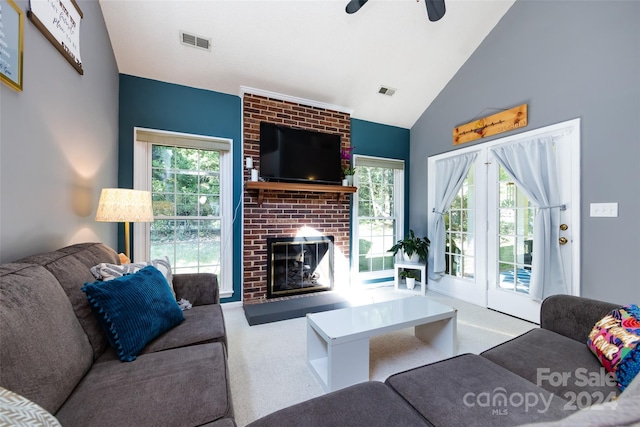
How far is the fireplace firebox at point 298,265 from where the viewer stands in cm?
324

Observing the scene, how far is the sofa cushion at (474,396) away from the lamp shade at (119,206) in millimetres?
2068

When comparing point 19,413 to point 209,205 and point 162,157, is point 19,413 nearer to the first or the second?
point 209,205

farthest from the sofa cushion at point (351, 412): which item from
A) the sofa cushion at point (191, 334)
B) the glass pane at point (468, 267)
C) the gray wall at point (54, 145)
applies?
the glass pane at point (468, 267)

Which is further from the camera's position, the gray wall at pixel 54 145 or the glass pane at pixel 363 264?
the glass pane at pixel 363 264

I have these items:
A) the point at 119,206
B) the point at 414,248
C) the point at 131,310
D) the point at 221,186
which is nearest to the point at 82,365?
the point at 131,310

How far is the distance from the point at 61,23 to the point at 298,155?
7.19 feet

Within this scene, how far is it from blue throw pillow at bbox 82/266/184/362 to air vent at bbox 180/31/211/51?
2.31 m

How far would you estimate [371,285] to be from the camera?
12.8 ft

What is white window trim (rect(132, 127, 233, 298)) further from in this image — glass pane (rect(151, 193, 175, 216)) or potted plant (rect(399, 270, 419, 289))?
potted plant (rect(399, 270, 419, 289))

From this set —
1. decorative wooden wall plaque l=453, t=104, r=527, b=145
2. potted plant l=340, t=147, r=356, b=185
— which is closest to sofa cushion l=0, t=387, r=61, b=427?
potted plant l=340, t=147, r=356, b=185

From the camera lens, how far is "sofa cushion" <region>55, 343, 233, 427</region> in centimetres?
83

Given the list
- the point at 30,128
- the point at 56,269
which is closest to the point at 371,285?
the point at 56,269

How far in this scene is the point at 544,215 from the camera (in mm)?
2578

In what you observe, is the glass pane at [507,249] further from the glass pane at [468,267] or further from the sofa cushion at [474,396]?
the sofa cushion at [474,396]
